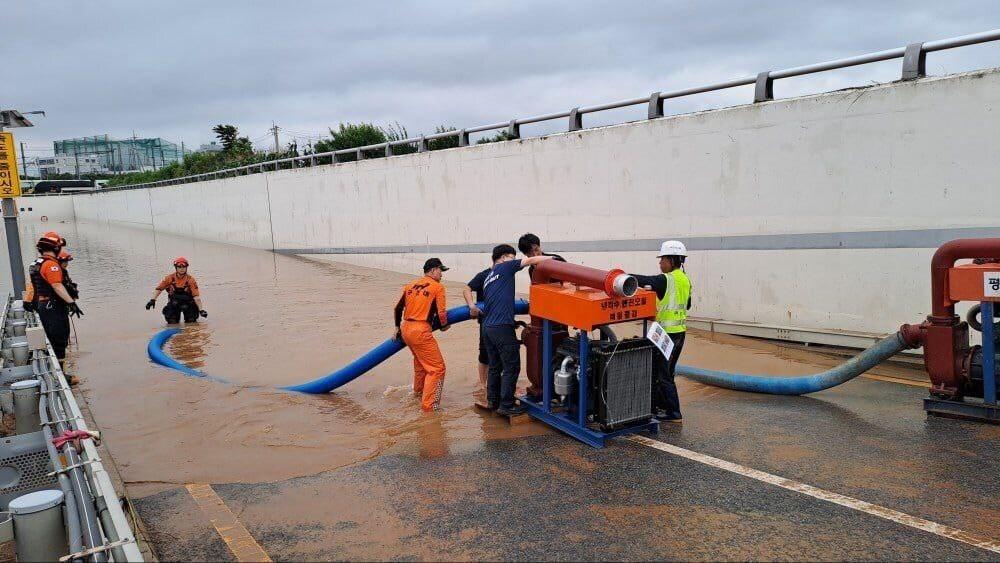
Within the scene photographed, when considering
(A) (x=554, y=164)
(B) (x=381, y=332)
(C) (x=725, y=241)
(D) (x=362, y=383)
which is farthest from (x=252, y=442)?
(A) (x=554, y=164)

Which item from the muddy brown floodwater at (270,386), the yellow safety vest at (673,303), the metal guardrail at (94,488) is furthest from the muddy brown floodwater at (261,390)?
the yellow safety vest at (673,303)

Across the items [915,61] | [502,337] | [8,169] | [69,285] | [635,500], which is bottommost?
[635,500]

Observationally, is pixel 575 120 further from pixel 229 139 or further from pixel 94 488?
pixel 229 139

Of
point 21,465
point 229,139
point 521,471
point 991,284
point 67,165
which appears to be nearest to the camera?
point 21,465

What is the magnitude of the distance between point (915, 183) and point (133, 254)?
104 ft

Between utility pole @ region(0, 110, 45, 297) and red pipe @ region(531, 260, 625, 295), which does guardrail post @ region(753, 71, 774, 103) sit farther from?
utility pole @ region(0, 110, 45, 297)

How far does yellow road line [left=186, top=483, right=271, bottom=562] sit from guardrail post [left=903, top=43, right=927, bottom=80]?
8.54 meters

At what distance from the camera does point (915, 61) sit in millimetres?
7957

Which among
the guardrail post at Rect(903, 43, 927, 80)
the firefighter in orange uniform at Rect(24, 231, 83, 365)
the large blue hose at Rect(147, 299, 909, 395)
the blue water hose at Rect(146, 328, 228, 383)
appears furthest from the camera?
the blue water hose at Rect(146, 328, 228, 383)

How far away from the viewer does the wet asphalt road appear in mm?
3908

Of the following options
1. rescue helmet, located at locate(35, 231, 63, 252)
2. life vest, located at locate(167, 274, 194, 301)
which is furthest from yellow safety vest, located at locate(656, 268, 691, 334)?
life vest, located at locate(167, 274, 194, 301)

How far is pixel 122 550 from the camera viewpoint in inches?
113

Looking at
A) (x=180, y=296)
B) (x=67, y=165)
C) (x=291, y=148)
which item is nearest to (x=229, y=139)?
(x=291, y=148)

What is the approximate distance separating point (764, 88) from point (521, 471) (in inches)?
277
